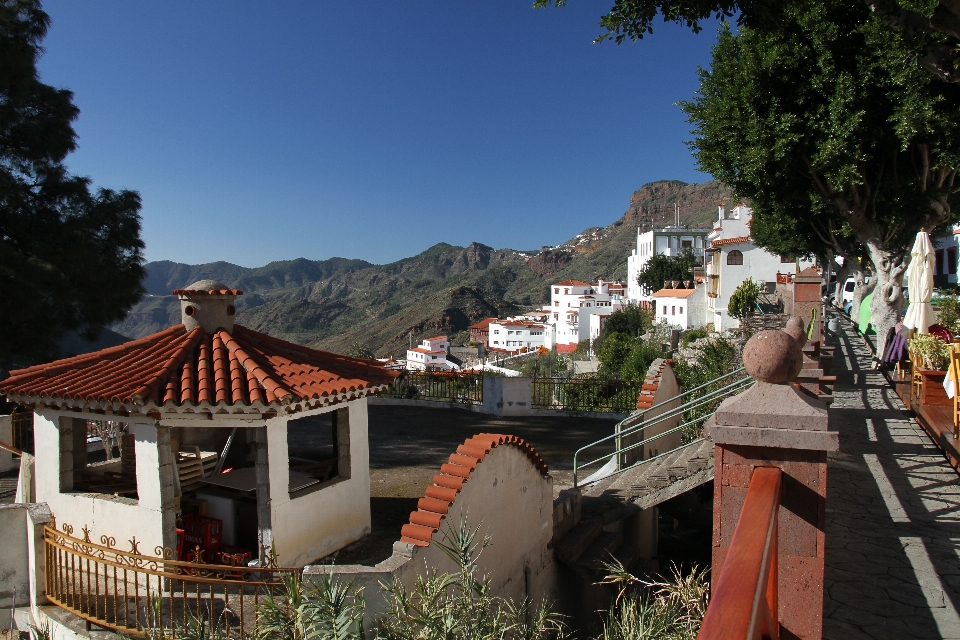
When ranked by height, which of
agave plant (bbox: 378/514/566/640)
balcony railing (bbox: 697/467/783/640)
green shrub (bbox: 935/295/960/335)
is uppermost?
green shrub (bbox: 935/295/960/335)

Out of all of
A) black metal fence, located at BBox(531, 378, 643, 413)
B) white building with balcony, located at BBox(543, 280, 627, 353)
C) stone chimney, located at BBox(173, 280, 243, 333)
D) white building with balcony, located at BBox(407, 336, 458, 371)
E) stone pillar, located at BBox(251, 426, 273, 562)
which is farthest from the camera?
white building with balcony, located at BBox(543, 280, 627, 353)

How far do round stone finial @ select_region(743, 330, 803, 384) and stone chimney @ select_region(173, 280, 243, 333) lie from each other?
654 cm

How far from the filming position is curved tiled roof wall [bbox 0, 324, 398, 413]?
6.29m

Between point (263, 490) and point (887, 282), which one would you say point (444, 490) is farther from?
point (887, 282)

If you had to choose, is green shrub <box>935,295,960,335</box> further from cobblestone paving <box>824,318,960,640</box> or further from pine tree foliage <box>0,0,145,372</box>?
pine tree foliage <box>0,0,145,372</box>

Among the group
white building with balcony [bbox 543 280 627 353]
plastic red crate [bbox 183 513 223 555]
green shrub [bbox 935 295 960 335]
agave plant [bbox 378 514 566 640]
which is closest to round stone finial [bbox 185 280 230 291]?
plastic red crate [bbox 183 513 223 555]

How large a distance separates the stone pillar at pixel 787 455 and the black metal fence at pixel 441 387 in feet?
44.0

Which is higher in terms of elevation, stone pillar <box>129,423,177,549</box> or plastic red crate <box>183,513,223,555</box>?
stone pillar <box>129,423,177,549</box>

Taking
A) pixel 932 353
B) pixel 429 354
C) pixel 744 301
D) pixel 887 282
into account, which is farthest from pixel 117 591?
pixel 429 354

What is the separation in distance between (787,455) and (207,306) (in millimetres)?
7031

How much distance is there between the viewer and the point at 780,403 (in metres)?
2.80

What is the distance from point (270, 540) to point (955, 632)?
5.82 m

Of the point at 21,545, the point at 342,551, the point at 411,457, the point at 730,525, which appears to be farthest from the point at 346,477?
the point at 730,525

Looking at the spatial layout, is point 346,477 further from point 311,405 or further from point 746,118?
point 746,118
